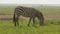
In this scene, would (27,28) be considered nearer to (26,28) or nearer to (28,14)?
(26,28)

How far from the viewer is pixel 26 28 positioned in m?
4.84

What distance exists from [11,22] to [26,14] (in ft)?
1.85

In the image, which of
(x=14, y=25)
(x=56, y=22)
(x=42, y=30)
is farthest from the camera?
(x=56, y=22)

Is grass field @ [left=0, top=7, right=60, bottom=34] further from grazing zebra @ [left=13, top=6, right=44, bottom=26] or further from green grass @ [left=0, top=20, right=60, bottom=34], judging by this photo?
grazing zebra @ [left=13, top=6, right=44, bottom=26]

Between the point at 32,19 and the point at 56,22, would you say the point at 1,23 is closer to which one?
the point at 32,19

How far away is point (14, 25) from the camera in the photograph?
16.8 ft

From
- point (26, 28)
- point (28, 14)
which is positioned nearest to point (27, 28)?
point (26, 28)

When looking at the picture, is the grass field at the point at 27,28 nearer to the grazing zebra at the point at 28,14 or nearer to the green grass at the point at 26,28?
the green grass at the point at 26,28

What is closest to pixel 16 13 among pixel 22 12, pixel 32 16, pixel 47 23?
pixel 22 12

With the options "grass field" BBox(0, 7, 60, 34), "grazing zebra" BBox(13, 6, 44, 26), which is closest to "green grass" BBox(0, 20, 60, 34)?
"grass field" BBox(0, 7, 60, 34)

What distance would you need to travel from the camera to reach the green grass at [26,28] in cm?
457

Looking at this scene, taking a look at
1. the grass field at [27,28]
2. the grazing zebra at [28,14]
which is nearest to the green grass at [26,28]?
the grass field at [27,28]
